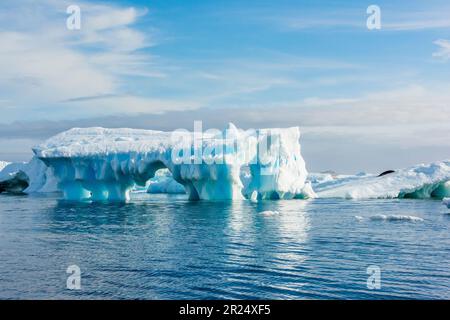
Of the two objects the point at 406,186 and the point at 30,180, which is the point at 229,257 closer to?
the point at 406,186

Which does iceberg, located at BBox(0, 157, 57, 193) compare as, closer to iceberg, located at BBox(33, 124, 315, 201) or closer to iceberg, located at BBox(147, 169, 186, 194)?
iceberg, located at BBox(147, 169, 186, 194)

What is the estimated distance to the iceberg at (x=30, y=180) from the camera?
73500 millimetres

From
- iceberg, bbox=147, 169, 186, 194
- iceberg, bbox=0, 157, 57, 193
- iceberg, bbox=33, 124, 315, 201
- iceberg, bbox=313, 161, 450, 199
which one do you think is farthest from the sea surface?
iceberg, bbox=0, 157, 57, 193

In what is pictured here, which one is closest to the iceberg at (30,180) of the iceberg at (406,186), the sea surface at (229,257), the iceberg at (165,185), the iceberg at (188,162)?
the iceberg at (165,185)

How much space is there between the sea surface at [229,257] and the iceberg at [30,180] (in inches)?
1913

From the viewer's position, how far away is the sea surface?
12156mm

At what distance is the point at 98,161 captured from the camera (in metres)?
41.9

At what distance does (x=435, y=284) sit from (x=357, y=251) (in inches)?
190

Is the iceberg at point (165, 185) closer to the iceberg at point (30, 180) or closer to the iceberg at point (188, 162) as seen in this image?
the iceberg at point (30, 180)

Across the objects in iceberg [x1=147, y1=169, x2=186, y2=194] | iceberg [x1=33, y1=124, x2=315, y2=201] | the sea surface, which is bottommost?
the sea surface

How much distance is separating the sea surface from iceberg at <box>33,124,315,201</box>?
38.3 feet

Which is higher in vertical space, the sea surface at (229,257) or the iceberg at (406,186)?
the iceberg at (406,186)
